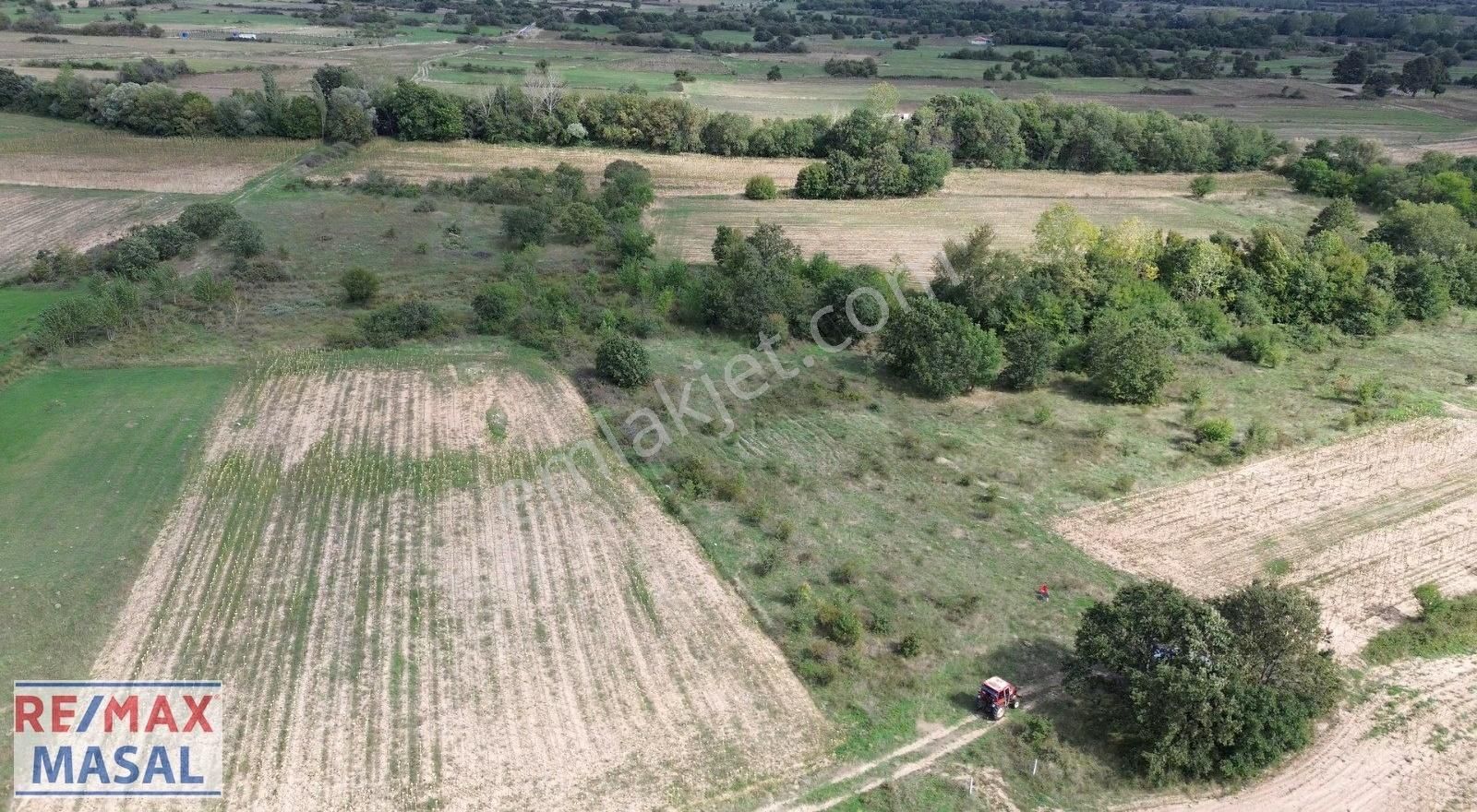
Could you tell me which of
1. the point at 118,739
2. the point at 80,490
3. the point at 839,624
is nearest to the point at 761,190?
the point at 80,490

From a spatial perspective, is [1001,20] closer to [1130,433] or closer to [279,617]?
[1130,433]

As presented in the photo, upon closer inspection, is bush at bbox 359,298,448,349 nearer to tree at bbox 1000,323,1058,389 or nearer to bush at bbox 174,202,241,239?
bush at bbox 174,202,241,239

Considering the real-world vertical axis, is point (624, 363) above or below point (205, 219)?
below

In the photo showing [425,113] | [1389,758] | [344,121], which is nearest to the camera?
[1389,758]

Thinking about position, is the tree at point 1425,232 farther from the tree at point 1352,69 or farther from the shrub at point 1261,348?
the tree at point 1352,69

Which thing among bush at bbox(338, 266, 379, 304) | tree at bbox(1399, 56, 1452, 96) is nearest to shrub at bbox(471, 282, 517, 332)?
bush at bbox(338, 266, 379, 304)

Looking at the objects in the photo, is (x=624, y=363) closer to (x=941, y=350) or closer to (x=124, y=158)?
(x=941, y=350)

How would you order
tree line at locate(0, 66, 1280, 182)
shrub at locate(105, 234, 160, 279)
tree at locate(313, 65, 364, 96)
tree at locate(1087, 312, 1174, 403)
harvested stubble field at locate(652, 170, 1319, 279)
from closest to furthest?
tree at locate(1087, 312, 1174, 403)
shrub at locate(105, 234, 160, 279)
harvested stubble field at locate(652, 170, 1319, 279)
tree line at locate(0, 66, 1280, 182)
tree at locate(313, 65, 364, 96)
